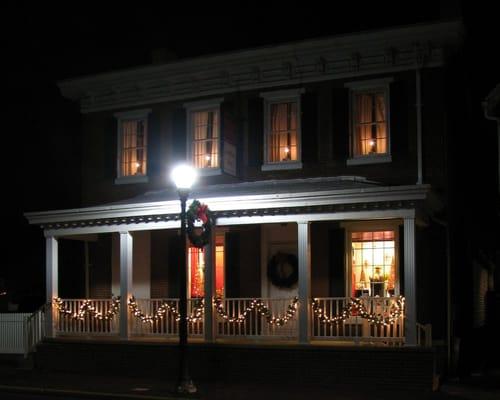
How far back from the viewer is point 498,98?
1584cm

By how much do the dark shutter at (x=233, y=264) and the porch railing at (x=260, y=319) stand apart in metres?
0.92

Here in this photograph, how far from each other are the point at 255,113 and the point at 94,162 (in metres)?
5.00

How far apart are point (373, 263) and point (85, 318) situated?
7.10 metres

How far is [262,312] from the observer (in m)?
17.5

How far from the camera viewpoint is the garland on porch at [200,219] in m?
16.4

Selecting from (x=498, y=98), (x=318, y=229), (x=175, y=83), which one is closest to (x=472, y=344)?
(x=318, y=229)

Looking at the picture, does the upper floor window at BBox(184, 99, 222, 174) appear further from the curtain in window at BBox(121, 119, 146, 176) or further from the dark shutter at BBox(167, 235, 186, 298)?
the dark shutter at BBox(167, 235, 186, 298)

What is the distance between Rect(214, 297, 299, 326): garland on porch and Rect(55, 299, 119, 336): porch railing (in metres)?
2.78

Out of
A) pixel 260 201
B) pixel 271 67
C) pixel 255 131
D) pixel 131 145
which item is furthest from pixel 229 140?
pixel 131 145

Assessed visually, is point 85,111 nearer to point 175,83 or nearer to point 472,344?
point 175,83

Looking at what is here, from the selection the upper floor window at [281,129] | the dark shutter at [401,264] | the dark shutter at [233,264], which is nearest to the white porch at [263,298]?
the dark shutter at [401,264]

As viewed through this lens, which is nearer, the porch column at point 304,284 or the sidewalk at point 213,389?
the sidewalk at point 213,389

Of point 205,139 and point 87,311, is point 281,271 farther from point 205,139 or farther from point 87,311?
point 87,311

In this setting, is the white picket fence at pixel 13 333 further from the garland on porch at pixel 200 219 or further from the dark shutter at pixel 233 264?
the garland on porch at pixel 200 219
